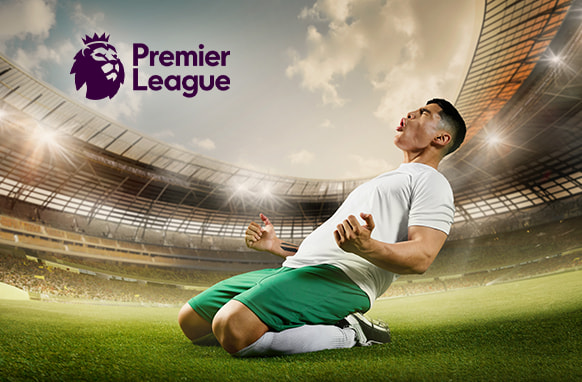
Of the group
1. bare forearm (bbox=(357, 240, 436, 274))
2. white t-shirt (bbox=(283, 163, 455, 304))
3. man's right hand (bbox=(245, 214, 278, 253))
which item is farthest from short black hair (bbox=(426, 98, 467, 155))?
man's right hand (bbox=(245, 214, 278, 253))

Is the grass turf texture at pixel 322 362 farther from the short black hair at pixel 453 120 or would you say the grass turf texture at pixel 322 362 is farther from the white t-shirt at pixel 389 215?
the short black hair at pixel 453 120

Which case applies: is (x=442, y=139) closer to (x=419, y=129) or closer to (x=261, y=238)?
(x=419, y=129)

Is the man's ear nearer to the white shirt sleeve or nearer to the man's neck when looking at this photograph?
the man's neck

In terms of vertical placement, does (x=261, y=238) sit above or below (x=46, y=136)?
below

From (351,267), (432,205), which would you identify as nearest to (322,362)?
(351,267)

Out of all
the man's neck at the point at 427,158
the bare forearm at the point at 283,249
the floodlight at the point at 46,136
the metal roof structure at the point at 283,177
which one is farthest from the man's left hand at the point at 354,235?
the floodlight at the point at 46,136

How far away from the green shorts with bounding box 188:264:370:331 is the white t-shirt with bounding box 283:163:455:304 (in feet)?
0.21

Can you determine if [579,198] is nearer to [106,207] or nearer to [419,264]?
[419,264]

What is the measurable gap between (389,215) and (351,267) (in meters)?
0.34

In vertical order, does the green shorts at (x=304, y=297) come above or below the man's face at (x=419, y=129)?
below

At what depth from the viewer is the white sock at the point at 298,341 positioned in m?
1.50

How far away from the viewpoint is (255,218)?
96.9 feet

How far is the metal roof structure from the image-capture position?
12.4 metres

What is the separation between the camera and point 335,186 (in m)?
25.8
